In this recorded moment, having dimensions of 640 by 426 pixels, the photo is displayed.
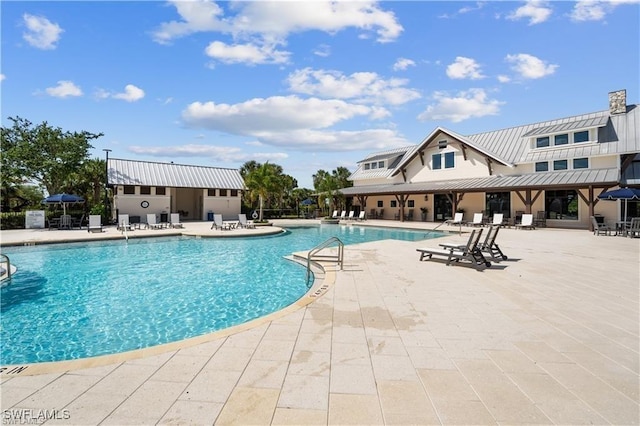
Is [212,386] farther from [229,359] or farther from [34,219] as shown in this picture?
[34,219]

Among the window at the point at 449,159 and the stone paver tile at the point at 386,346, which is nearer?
the stone paver tile at the point at 386,346

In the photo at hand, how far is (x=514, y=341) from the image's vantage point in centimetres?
402

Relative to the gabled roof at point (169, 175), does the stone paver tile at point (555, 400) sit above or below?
below

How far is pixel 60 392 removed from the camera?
290 centimetres

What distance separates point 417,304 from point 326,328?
1872 millimetres

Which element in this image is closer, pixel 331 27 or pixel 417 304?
pixel 417 304

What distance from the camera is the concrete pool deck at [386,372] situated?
262 cm

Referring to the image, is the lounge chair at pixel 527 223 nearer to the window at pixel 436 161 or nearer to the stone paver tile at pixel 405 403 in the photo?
the window at pixel 436 161

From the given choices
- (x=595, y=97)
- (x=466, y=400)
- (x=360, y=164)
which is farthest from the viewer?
(x=360, y=164)

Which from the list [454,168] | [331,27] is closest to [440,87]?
[331,27]

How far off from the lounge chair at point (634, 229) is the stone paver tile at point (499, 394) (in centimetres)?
1703

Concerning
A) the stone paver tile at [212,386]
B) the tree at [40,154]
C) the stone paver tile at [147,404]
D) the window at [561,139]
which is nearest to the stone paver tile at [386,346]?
the stone paver tile at [212,386]

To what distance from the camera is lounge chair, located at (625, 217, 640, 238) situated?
1488 cm

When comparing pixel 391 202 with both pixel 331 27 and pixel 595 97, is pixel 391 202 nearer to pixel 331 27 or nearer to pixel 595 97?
pixel 595 97
